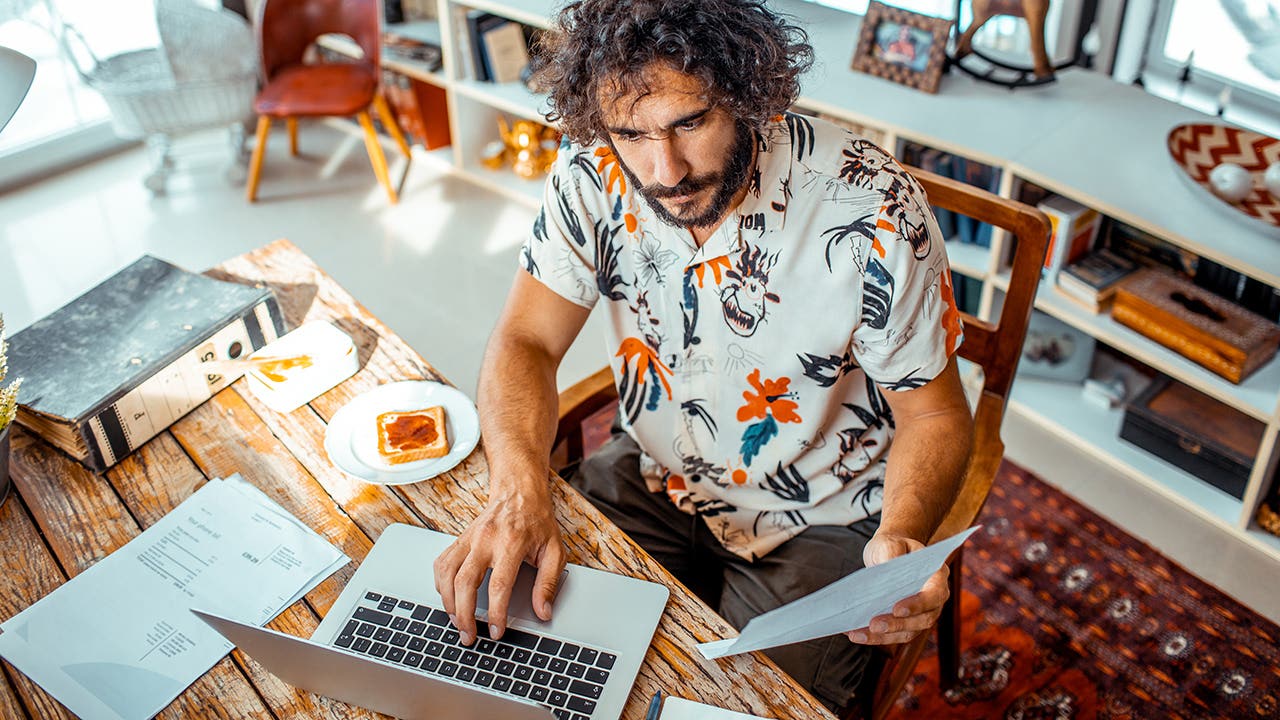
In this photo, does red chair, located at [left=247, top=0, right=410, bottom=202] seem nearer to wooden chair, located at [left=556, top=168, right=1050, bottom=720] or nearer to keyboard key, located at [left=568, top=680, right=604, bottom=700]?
wooden chair, located at [left=556, top=168, right=1050, bottom=720]

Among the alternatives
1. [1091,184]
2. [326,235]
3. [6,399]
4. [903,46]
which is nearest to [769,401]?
[6,399]

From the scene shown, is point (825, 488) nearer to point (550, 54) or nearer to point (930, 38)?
point (550, 54)

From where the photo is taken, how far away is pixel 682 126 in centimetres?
133

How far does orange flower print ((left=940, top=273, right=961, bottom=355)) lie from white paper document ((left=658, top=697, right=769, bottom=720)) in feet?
1.92

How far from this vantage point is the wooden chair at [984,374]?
59.1 inches

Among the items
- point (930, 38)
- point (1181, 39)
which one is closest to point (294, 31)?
point (930, 38)

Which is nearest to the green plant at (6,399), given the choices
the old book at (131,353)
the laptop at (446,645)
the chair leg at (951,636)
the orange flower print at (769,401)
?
the old book at (131,353)

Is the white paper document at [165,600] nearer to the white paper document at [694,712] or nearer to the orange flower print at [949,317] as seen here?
the white paper document at [694,712]

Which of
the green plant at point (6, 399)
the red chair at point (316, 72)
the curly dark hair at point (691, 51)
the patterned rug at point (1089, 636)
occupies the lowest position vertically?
the patterned rug at point (1089, 636)

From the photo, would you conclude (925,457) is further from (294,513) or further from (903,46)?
(903,46)

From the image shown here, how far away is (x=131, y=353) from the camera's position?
152 cm

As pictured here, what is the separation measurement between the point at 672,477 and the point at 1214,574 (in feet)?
4.43

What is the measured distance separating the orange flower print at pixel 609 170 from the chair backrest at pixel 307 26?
7.63 ft

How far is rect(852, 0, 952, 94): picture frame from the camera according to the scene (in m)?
2.60
